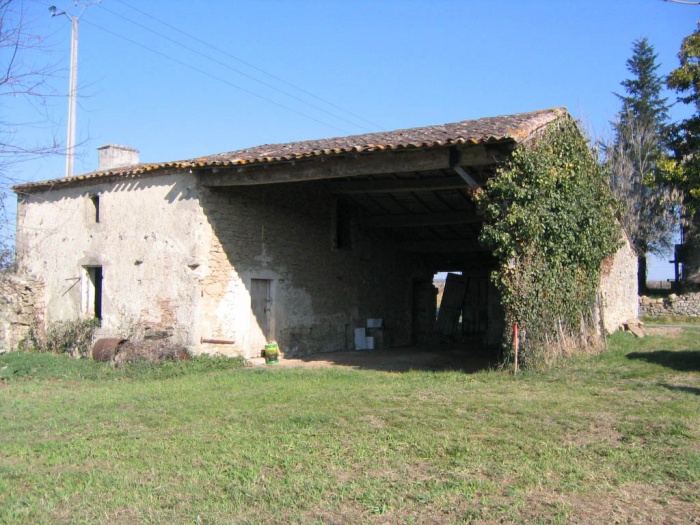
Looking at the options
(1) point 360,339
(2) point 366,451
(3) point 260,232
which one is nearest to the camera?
(2) point 366,451

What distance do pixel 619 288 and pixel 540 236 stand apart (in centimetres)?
749

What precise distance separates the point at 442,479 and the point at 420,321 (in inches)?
597

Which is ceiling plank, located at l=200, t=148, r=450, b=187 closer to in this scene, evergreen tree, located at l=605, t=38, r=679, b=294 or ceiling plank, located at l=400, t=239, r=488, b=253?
ceiling plank, located at l=400, t=239, r=488, b=253

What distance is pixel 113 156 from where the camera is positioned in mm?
16312

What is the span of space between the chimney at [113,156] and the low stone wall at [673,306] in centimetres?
2071

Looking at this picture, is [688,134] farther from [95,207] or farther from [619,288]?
[95,207]

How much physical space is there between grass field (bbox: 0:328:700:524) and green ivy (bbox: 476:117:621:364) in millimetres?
1020

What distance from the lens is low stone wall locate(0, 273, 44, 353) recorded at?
14.4m

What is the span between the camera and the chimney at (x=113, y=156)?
53.4 ft

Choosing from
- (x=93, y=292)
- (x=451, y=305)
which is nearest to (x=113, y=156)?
(x=93, y=292)

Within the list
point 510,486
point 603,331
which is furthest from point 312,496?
point 603,331

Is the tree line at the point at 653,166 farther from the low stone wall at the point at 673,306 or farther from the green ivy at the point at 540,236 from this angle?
the green ivy at the point at 540,236

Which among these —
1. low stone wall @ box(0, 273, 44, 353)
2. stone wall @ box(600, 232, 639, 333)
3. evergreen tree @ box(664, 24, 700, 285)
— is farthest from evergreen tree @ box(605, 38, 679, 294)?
low stone wall @ box(0, 273, 44, 353)

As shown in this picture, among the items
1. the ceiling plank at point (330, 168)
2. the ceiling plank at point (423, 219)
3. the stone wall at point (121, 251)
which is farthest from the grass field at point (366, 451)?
the ceiling plank at point (423, 219)
